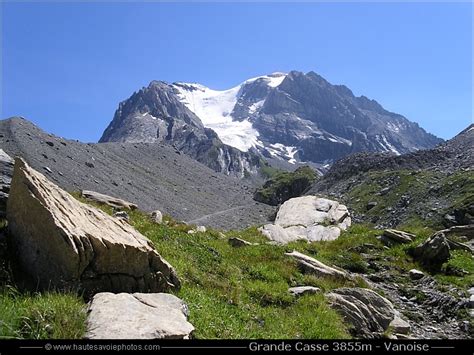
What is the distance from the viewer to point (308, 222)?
3631cm

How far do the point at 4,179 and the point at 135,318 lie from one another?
23.2ft

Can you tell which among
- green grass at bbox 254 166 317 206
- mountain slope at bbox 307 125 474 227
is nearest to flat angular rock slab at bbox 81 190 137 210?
mountain slope at bbox 307 125 474 227

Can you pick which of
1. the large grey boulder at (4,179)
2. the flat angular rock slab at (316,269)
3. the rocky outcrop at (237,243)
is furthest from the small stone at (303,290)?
the large grey boulder at (4,179)

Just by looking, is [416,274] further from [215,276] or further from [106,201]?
[106,201]

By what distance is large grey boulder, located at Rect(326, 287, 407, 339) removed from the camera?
13.1 metres

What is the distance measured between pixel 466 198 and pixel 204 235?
3291 cm

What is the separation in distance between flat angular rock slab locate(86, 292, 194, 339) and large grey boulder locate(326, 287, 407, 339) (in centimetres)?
589

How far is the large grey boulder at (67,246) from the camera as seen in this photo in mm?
9898

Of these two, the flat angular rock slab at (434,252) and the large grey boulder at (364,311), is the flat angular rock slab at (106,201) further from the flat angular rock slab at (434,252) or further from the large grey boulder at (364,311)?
the flat angular rock slab at (434,252)

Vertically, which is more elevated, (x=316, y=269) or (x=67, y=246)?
(x=67, y=246)

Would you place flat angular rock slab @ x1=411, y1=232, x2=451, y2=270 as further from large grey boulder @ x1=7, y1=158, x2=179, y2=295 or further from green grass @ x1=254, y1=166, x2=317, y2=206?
green grass @ x1=254, y1=166, x2=317, y2=206

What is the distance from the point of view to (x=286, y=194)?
160625mm

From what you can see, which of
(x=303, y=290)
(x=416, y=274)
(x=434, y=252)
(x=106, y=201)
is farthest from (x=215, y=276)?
(x=434, y=252)
